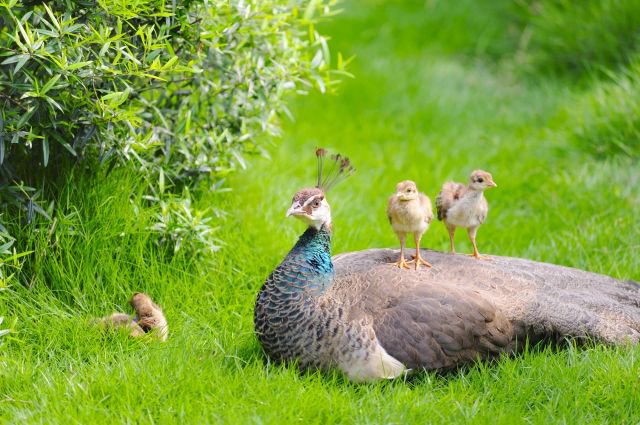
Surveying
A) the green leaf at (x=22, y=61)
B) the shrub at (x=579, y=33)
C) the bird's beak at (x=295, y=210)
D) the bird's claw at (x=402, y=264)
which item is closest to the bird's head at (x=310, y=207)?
the bird's beak at (x=295, y=210)

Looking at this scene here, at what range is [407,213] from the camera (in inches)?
173

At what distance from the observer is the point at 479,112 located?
852 cm

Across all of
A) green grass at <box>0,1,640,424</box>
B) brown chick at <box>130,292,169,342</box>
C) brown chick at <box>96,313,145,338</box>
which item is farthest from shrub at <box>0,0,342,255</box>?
brown chick at <box>96,313,145,338</box>

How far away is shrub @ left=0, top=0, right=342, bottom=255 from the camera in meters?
4.15

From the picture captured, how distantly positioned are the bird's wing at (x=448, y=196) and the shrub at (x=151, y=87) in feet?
3.44

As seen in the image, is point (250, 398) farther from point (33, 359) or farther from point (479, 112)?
point (479, 112)

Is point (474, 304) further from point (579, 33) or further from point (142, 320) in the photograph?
point (579, 33)

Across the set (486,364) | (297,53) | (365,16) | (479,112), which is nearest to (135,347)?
(486,364)

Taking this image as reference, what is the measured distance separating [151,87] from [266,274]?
1.27 metres

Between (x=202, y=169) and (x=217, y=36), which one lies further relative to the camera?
(x=202, y=169)

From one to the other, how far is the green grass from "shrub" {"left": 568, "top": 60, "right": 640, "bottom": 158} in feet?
0.48

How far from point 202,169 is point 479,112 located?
4.14 meters

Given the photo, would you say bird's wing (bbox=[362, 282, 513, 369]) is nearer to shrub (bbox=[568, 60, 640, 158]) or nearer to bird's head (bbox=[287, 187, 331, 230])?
bird's head (bbox=[287, 187, 331, 230])

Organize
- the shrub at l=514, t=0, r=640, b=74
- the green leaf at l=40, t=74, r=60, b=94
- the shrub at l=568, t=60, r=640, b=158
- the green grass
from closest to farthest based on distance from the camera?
the green grass < the green leaf at l=40, t=74, r=60, b=94 < the shrub at l=568, t=60, r=640, b=158 < the shrub at l=514, t=0, r=640, b=74
